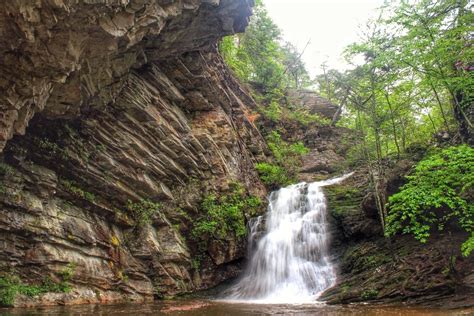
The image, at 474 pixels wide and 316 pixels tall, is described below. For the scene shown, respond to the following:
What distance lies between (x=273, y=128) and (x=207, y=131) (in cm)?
1085

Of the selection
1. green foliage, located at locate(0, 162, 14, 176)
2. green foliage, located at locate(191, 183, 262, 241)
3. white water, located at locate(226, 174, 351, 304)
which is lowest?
white water, located at locate(226, 174, 351, 304)

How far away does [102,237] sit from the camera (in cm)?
1265

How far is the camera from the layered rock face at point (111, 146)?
28.2 ft

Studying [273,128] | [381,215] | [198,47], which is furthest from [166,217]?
[273,128]

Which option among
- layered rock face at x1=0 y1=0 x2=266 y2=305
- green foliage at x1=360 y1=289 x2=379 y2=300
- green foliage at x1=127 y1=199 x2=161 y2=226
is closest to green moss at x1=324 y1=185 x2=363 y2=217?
layered rock face at x1=0 y1=0 x2=266 y2=305

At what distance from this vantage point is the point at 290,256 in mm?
15875

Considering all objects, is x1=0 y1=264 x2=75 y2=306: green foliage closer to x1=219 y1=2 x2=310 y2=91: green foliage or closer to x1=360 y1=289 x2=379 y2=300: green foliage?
x1=360 y1=289 x2=379 y2=300: green foliage

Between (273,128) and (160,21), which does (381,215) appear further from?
(273,128)

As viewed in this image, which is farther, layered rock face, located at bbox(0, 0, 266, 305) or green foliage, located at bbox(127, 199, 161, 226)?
green foliage, located at bbox(127, 199, 161, 226)

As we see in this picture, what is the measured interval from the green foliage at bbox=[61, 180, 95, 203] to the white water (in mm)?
6866

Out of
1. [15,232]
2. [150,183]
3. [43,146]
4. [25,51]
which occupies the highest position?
[25,51]

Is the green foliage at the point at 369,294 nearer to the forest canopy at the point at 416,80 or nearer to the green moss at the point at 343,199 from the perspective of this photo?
the forest canopy at the point at 416,80

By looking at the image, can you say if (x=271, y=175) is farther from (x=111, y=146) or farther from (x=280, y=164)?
(x=111, y=146)

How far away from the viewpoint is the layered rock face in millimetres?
8586
